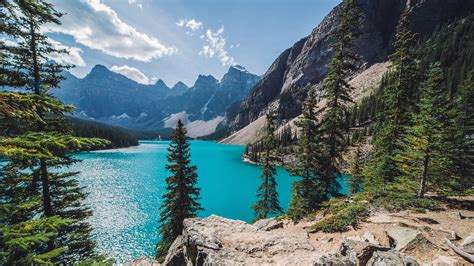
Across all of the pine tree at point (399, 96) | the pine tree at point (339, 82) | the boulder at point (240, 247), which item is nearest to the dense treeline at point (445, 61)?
the pine tree at point (399, 96)

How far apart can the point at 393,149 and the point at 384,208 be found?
28.9ft

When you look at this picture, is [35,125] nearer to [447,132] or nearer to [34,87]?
[34,87]

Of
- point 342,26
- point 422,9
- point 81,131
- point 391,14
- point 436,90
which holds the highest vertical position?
point 391,14

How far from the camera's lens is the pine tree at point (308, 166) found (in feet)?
65.7

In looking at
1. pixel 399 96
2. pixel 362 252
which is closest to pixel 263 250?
pixel 362 252

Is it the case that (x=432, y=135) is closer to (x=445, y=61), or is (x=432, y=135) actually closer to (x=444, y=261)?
(x=444, y=261)

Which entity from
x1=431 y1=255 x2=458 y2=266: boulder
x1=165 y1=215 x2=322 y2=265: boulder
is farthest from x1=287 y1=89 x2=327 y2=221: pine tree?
x1=431 y1=255 x2=458 y2=266: boulder

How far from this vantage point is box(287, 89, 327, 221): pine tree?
20031 millimetres

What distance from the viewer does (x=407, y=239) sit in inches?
351

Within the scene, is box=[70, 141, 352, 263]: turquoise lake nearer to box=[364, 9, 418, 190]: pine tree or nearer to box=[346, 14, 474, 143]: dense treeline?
box=[364, 9, 418, 190]: pine tree

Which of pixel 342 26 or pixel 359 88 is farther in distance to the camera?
pixel 359 88

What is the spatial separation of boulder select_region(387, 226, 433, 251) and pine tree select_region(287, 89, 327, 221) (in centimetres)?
1013

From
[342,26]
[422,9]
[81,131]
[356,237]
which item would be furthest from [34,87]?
[422,9]

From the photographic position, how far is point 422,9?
146m
